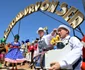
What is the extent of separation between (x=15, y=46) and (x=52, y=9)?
1805 mm

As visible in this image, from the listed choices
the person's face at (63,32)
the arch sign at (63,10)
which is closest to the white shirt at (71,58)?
the person's face at (63,32)

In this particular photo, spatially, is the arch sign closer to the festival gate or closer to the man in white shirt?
the festival gate

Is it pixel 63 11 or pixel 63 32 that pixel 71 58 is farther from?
pixel 63 11

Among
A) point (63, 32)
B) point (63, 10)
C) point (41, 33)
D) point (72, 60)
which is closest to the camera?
point (72, 60)

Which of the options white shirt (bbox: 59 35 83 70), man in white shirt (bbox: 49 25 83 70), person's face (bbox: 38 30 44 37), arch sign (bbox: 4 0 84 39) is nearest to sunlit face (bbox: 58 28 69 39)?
man in white shirt (bbox: 49 25 83 70)

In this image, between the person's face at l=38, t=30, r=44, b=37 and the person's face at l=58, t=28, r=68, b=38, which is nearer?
the person's face at l=58, t=28, r=68, b=38

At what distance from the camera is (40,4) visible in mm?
10281

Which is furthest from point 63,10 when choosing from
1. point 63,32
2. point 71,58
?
point 71,58

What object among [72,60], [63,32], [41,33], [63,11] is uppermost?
[63,11]

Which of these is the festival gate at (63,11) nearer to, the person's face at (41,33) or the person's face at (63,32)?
the person's face at (41,33)

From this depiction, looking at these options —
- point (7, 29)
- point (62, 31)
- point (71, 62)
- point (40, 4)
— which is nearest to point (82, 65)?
point (71, 62)

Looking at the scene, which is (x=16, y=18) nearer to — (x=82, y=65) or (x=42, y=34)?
(x=42, y=34)

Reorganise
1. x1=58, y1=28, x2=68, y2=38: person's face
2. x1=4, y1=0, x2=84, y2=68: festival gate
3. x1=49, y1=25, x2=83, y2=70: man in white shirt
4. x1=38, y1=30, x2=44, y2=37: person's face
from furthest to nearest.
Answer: x1=4, y1=0, x2=84, y2=68: festival gate, x1=38, y1=30, x2=44, y2=37: person's face, x1=58, y1=28, x2=68, y2=38: person's face, x1=49, y1=25, x2=83, y2=70: man in white shirt

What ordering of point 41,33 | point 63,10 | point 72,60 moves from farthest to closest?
1. point 63,10
2. point 41,33
3. point 72,60
